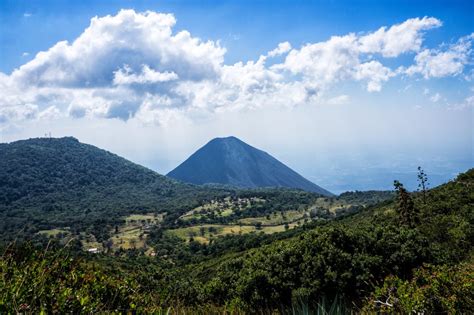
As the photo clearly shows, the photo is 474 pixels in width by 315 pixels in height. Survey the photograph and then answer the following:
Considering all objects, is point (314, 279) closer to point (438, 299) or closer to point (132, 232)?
point (438, 299)

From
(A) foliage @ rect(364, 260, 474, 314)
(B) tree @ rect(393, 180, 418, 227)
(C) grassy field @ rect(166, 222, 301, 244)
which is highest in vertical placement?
(A) foliage @ rect(364, 260, 474, 314)

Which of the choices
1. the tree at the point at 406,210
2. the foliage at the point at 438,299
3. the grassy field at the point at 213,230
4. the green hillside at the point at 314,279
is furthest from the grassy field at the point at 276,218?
the foliage at the point at 438,299

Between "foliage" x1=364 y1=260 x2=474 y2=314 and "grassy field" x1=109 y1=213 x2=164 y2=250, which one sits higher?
"foliage" x1=364 y1=260 x2=474 y2=314

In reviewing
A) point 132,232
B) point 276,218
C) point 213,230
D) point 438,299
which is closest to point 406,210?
point 438,299

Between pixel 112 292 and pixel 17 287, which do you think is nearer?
pixel 17 287

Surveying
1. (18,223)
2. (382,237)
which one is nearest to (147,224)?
Answer: (18,223)

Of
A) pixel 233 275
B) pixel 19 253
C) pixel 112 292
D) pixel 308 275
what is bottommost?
pixel 233 275

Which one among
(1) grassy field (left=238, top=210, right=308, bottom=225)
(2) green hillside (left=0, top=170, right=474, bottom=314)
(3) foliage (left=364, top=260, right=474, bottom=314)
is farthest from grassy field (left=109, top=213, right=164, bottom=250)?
A: (3) foliage (left=364, top=260, right=474, bottom=314)

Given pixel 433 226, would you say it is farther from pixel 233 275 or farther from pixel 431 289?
pixel 431 289

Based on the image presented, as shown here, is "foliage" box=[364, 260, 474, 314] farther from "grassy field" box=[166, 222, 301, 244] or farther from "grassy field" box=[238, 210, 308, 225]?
"grassy field" box=[238, 210, 308, 225]

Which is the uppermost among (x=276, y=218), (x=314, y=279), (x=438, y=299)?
(x=438, y=299)

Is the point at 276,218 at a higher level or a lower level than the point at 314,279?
lower
